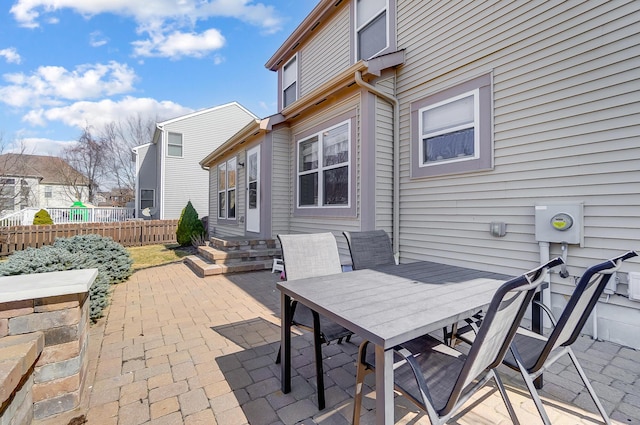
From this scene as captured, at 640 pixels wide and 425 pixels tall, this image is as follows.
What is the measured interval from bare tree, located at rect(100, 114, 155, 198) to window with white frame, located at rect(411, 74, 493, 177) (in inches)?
1106

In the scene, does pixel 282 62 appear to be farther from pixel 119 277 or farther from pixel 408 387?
pixel 408 387

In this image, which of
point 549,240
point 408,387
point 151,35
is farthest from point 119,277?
point 151,35

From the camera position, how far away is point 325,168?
18.7 feet

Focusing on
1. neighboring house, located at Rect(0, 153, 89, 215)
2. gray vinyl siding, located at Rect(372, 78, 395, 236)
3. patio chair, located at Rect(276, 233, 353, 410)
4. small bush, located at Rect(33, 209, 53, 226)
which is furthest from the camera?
neighboring house, located at Rect(0, 153, 89, 215)

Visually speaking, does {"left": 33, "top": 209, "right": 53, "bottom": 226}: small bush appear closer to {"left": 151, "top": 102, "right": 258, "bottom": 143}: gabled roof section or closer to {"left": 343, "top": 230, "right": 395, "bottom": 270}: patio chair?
{"left": 151, "top": 102, "right": 258, "bottom": 143}: gabled roof section

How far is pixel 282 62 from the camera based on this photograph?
28.9ft

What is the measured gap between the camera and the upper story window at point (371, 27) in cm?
547

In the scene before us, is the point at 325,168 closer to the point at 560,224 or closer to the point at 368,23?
the point at 368,23

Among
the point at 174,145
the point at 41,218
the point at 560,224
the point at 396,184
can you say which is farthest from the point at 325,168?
the point at 41,218

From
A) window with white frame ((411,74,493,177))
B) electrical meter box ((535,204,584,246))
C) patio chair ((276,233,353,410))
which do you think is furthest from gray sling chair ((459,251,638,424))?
window with white frame ((411,74,493,177))

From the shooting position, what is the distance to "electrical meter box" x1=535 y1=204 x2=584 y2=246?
298cm

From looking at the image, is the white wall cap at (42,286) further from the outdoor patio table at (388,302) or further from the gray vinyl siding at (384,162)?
the gray vinyl siding at (384,162)

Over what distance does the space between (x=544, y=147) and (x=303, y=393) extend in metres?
3.58

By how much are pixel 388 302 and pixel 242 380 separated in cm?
138
